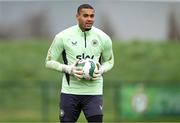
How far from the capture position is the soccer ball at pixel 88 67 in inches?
411

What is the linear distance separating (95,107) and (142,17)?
22.9m

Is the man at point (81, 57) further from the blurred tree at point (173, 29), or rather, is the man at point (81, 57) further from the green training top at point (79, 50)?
the blurred tree at point (173, 29)

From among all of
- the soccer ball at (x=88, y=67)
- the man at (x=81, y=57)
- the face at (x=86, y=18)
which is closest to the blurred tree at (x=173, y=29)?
the man at (x=81, y=57)

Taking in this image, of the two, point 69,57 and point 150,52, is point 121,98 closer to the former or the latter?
point 150,52

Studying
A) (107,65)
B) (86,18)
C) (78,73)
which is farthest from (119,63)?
(78,73)

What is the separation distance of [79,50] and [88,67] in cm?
34

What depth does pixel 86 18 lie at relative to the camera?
34.7 ft

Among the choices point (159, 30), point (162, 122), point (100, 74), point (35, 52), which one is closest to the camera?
point (100, 74)

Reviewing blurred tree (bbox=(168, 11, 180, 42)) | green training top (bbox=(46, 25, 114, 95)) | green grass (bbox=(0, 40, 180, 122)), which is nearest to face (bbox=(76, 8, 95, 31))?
green training top (bbox=(46, 25, 114, 95))

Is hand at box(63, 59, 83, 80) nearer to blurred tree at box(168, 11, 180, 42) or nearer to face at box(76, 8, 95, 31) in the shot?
face at box(76, 8, 95, 31)

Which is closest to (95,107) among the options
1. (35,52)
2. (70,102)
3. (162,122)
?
(70,102)

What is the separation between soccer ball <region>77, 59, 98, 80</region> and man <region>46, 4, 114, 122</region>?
7 centimetres

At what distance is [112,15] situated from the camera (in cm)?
3384

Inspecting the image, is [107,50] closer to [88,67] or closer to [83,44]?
[83,44]
